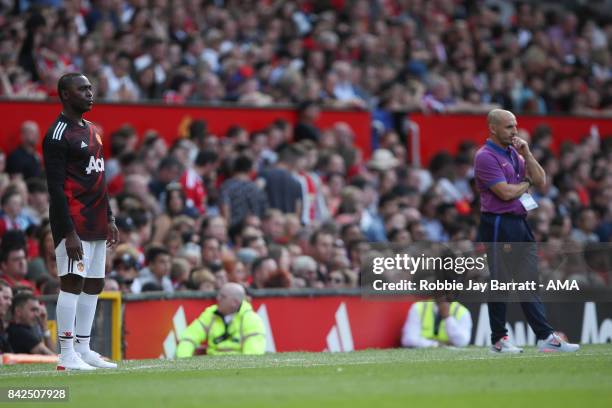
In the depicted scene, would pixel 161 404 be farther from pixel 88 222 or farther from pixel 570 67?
pixel 570 67

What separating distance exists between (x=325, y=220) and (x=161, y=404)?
1122cm

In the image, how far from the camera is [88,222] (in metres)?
10.9

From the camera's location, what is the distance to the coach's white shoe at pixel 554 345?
12.1 meters

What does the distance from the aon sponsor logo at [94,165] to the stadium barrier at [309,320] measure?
10.9 ft

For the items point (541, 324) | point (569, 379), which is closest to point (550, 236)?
point (541, 324)

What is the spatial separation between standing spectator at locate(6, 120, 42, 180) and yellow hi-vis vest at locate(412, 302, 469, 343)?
5.30 m

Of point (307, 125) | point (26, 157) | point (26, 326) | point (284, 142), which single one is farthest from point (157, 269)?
point (307, 125)

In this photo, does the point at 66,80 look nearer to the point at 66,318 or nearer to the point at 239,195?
the point at 66,318

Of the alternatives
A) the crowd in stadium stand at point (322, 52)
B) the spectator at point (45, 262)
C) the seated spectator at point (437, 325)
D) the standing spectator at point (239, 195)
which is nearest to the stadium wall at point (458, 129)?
the crowd in stadium stand at point (322, 52)

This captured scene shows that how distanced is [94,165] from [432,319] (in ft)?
19.8

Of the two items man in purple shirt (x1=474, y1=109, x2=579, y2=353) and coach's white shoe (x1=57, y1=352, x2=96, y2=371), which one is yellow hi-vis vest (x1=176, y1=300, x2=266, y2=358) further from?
coach's white shoe (x1=57, y1=352, x2=96, y2=371)

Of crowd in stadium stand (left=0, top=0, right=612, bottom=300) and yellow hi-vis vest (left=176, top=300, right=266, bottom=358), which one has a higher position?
crowd in stadium stand (left=0, top=0, right=612, bottom=300)

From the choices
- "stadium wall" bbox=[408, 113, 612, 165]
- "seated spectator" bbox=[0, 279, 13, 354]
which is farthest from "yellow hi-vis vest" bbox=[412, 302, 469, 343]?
"stadium wall" bbox=[408, 113, 612, 165]

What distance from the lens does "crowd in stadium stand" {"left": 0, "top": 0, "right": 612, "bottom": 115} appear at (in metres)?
19.6
